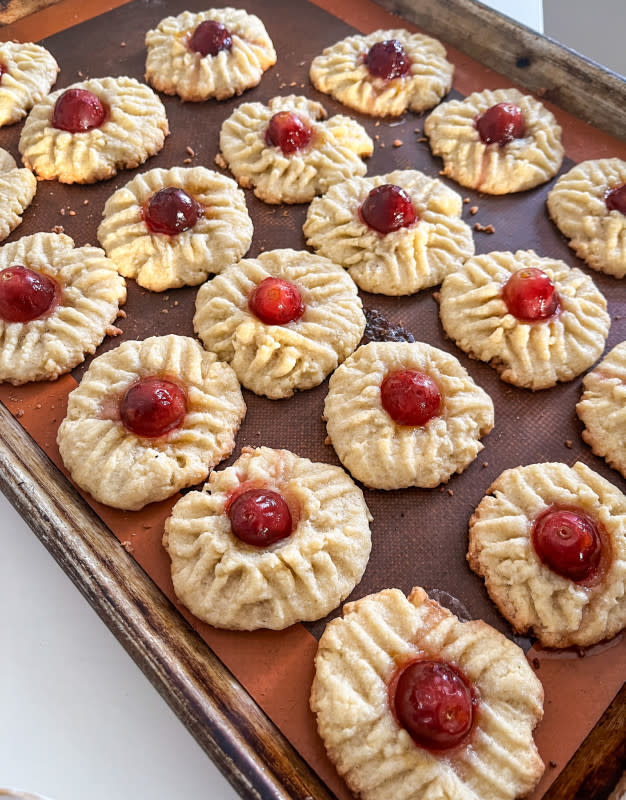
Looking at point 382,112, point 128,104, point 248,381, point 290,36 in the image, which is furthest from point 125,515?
point 290,36

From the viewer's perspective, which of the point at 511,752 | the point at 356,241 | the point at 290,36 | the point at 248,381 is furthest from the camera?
the point at 290,36

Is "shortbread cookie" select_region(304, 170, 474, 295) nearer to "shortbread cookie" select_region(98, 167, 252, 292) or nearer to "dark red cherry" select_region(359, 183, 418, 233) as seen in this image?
"dark red cherry" select_region(359, 183, 418, 233)

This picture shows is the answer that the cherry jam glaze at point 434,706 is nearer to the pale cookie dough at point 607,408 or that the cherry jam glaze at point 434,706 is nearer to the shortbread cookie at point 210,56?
the pale cookie dough at point 607,408

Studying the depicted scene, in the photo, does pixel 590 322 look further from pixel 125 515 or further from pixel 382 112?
pixel 125 515

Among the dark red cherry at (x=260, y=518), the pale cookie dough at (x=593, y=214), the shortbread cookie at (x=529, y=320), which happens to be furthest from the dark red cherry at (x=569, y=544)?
the pale cookie dough at (x=593, y=214)

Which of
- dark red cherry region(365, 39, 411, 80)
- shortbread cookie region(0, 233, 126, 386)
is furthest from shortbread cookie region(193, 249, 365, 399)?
dark red cherry region(365, 39, 411, 80)

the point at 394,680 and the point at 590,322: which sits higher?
the point at 590,322

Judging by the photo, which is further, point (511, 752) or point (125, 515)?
point (125, 515)

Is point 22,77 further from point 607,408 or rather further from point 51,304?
point 607,408
